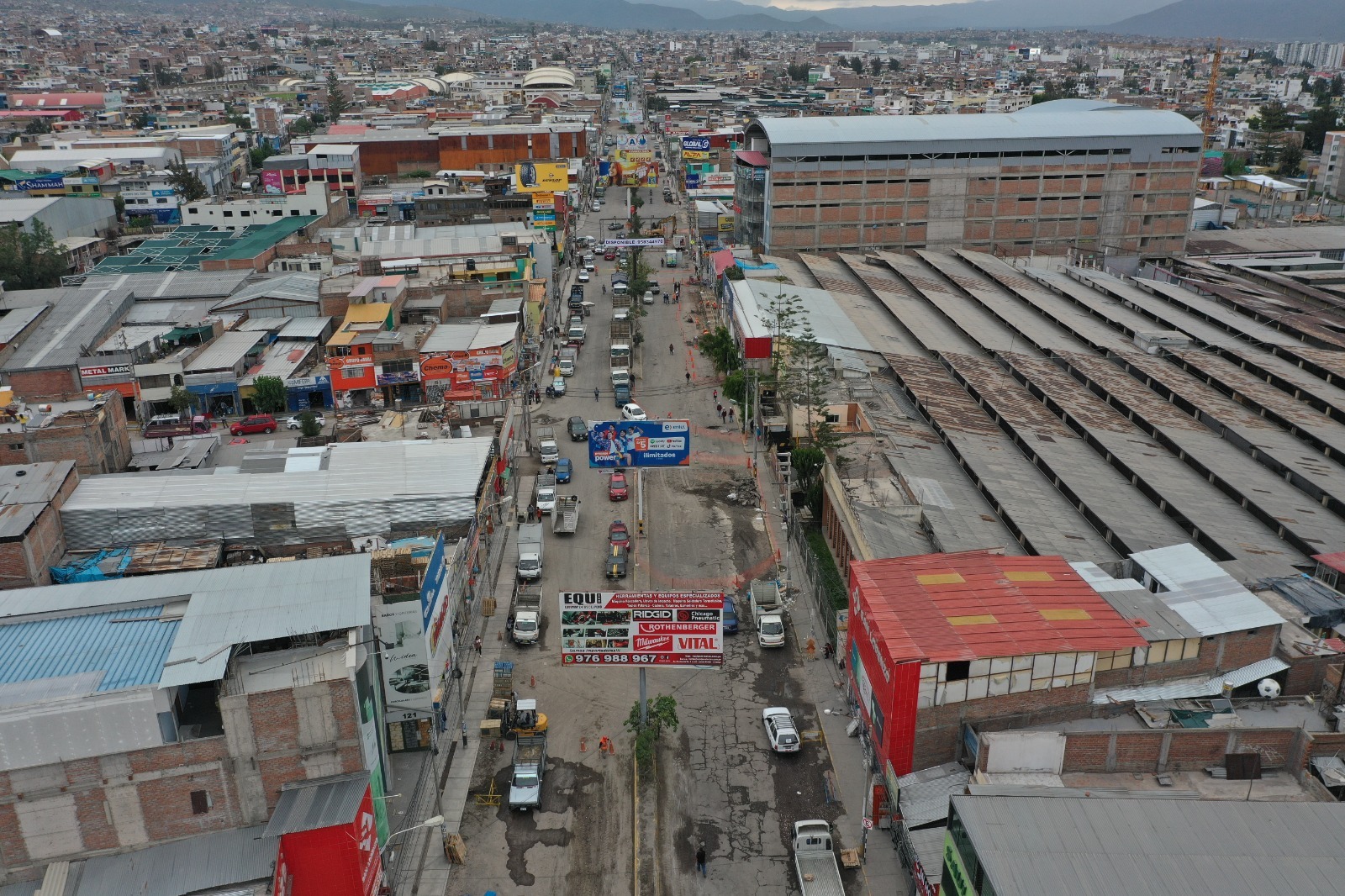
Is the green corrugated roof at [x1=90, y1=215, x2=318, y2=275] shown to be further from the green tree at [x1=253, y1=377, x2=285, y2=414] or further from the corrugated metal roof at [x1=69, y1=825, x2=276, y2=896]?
the corrugated metal roof at [x1=69, y1=825, x2=276, y2=896]

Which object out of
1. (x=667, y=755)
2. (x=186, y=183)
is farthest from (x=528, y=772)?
(x=186, y=183)

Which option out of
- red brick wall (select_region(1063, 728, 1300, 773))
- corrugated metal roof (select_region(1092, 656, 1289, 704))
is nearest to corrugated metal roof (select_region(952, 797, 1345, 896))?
red brick wall (select_region(1063, 728, 1300, 773))

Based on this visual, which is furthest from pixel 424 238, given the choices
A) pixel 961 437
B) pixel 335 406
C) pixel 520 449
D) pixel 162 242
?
pixel 961 437

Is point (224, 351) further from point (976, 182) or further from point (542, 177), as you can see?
point (976, 182)

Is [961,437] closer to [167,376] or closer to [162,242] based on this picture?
[167,376]

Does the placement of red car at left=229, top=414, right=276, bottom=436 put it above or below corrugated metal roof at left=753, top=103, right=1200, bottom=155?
below

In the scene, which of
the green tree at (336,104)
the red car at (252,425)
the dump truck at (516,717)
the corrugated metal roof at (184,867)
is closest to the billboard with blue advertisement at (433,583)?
the dump truck at (516,717)

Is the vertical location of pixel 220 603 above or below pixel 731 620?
above
